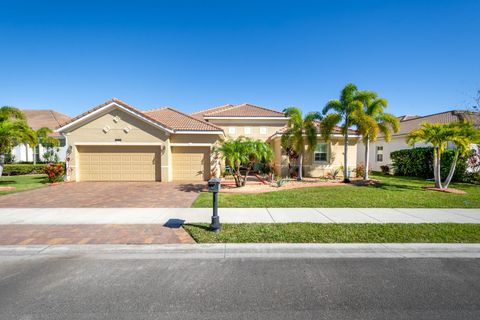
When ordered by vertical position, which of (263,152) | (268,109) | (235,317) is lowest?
(235,317)

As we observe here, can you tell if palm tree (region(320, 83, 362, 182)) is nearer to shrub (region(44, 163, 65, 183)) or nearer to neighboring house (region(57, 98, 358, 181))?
neighboring house (region(57, 98, 358, 181))

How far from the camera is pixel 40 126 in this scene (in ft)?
82.0

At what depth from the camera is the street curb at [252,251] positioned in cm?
423

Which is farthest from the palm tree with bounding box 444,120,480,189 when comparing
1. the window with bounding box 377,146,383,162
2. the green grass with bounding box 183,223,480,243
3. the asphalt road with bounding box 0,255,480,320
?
the window with bounding box 377,146,383,162

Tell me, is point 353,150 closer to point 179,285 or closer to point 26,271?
point 179,285

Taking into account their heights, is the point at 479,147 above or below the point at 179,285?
above

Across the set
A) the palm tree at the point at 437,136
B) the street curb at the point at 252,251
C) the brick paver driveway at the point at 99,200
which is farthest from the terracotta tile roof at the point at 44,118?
the palm tree at the point at 437,136

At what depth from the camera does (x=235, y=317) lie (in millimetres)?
2633

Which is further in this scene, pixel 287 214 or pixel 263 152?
pixel 263 152

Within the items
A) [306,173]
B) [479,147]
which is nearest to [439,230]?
[306,173]

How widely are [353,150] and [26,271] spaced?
717 inches

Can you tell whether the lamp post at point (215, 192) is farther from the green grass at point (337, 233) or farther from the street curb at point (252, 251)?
the street curb at point (252, 251)

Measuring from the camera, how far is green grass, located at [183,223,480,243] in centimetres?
480

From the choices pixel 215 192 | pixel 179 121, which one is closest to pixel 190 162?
pixel 179 121
